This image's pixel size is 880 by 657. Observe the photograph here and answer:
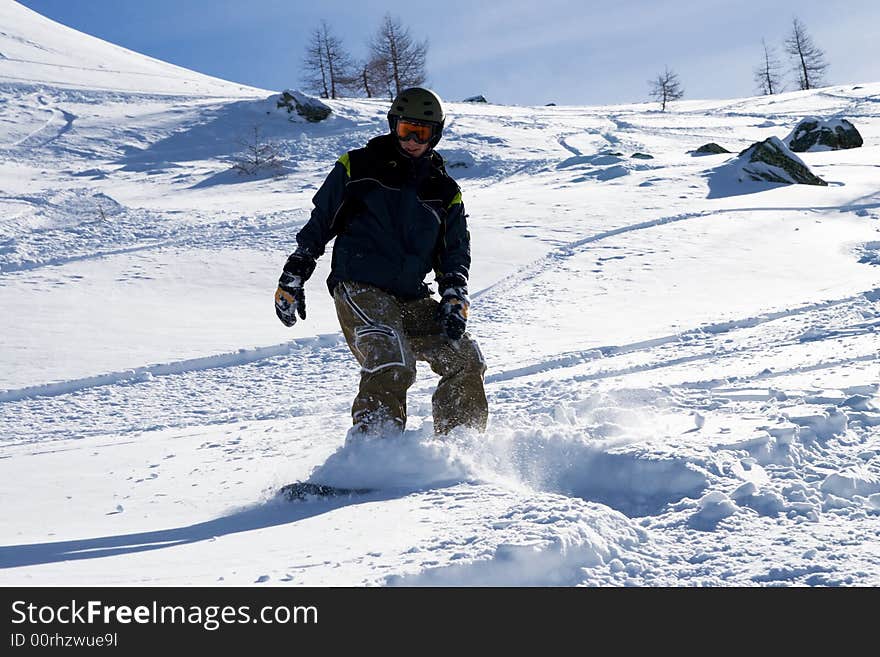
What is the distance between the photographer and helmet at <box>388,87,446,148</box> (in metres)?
3.48

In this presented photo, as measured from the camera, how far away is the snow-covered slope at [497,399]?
7.47 feet

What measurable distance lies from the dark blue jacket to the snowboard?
945mm

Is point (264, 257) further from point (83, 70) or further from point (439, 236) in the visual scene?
point (83, 70)

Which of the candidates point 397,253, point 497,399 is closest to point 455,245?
point 397,253

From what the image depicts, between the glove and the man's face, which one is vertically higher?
the man's face

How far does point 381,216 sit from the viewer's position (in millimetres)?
3455

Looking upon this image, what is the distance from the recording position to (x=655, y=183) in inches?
489

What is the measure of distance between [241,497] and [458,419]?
0.97m

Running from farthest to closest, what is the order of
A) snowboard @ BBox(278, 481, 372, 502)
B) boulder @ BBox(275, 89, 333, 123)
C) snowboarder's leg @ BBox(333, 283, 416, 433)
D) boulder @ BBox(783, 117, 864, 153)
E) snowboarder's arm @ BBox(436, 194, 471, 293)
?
1. boulder @ BBox(275, 89, 333, 123)
2. boulder @ BBox(783, 117, 864, 153)
3. snowboarder's arm @ BBox(436, 194, 471, 293)
4. snowboarder's leg @ BBox(333, 283, 416, 433)
5. snowboard @ BBox(278, 481, 372, 502)

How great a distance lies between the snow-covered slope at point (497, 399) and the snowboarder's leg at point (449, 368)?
0.46 ft

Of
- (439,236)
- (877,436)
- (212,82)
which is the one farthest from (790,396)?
(212,82)

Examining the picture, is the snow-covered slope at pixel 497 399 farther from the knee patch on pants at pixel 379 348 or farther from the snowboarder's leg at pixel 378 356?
the knee patch on pants at pixel 379 348

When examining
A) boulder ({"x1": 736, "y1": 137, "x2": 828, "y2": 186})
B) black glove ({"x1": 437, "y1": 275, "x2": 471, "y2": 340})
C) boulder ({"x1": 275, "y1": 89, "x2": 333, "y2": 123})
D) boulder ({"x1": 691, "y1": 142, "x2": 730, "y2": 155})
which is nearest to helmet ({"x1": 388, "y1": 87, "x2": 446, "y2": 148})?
black glove ({"x1": 437, "y1": 275, "x2": 471, "y2": 340})

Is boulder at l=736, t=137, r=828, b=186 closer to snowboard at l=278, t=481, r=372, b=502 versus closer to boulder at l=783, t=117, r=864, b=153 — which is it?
boulder at l=783, t=117, r=864, b=153
